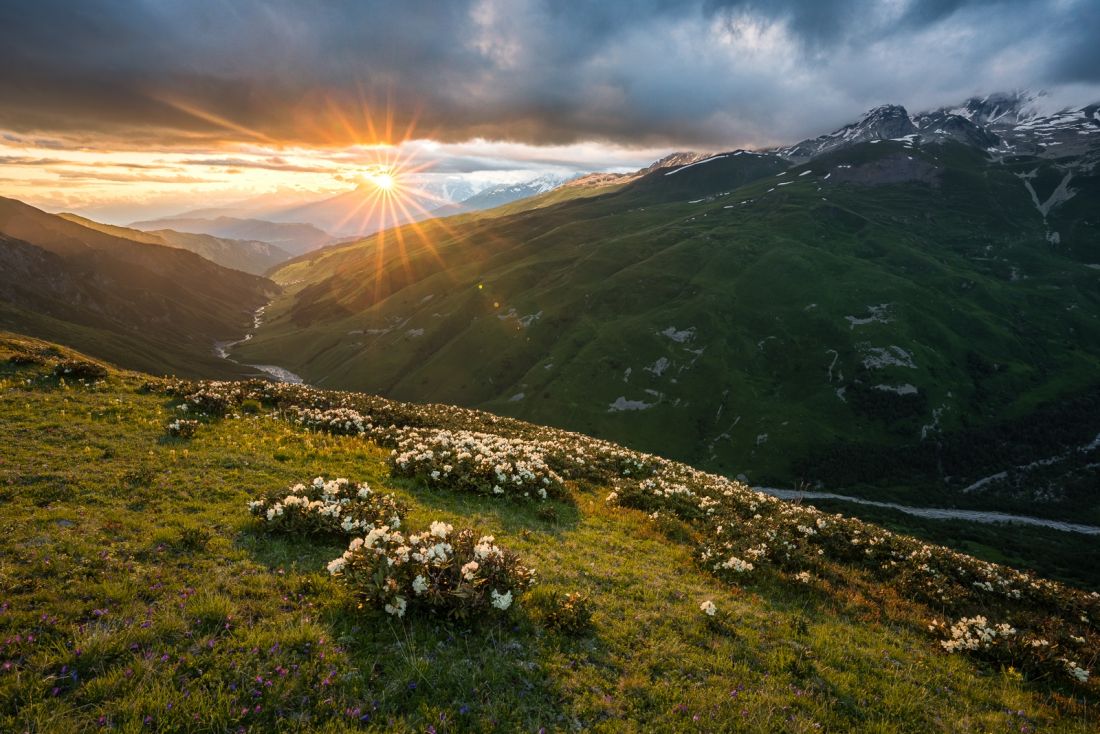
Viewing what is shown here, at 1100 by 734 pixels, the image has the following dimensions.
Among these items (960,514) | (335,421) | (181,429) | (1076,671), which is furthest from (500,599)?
(960,514)

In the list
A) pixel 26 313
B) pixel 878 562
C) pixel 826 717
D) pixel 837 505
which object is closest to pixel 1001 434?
pixel 837 505

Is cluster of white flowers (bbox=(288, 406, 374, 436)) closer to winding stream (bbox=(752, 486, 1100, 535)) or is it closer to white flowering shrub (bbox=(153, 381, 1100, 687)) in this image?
white flowering shrub (bbox=(153, 381, 1100, 687))

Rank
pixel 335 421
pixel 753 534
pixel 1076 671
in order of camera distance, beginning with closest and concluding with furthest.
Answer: pixel 1076 671, pixel 753 534, pixel 335 421

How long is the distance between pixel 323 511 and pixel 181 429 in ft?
37.3

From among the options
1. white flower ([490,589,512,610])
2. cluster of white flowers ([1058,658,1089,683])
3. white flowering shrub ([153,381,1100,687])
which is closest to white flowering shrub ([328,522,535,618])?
white flower ([490,589,512,610])

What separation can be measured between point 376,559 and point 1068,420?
27626cm

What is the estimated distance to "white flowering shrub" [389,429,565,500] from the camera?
60.6ft

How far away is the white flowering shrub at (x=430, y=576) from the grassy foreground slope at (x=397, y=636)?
1.29 feet


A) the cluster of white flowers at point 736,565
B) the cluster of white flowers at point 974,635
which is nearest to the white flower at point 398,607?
the cluster of white flowers at point 736,565

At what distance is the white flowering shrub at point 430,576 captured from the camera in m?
9.61

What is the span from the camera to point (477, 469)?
1902 centimetres

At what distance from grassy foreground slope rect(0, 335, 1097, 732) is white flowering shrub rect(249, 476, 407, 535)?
0.50 metres

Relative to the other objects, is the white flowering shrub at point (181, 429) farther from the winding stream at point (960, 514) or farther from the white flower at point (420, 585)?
the winding stream at point (960, 514)

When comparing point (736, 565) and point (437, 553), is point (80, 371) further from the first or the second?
point (736, 565)
